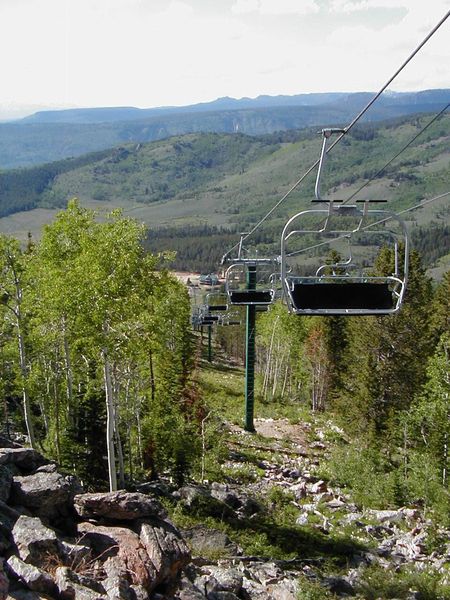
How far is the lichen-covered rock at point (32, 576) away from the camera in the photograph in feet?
34.0

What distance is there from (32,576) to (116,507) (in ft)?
11.8

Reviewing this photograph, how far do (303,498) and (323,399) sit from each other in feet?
81.5

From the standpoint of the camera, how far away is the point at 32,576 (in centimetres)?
1041

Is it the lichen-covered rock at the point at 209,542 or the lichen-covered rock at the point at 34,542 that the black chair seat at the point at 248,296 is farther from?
the lichen-covered rock at the point at 34,542

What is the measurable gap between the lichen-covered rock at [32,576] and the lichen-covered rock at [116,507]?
130 inches

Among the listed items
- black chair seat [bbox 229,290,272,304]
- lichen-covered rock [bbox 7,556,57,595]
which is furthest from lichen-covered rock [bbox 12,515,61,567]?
black chair seat [bbox 229,290,272,304]

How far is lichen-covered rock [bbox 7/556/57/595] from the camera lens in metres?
10.4

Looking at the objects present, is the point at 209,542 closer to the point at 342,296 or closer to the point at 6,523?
the point at 6,523

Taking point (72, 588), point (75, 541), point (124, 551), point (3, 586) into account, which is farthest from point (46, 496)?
point (3, 586)

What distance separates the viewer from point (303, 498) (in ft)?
85.7

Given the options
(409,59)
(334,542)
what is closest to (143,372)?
(334,542)

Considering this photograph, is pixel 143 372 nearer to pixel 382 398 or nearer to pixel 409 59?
pixel 382 398

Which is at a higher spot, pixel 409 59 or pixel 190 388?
pixel 409 59

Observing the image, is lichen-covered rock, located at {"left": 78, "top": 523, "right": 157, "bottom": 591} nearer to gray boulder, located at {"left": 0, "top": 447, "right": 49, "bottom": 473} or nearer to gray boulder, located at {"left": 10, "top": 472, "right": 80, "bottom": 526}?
gray boulder, located at {"left": 10, "top": 472, "right": 80, "bottom": 526}
